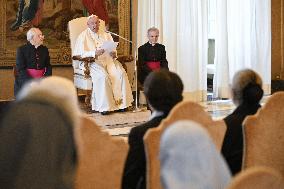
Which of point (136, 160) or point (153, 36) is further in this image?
point (153, 36)

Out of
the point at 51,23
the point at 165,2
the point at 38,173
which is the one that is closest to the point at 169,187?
the point at 38,173

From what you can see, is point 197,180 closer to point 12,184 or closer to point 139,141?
point 12,184

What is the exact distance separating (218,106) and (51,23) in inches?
137

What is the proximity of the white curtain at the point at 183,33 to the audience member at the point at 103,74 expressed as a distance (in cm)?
138

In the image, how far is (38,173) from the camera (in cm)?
182

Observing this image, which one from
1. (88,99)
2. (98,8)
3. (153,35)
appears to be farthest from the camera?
(98,8)

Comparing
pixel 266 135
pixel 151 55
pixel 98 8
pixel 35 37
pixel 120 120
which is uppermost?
pixel 98 8

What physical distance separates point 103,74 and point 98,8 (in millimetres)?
1878

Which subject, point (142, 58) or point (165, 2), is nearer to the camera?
point (142, 58)

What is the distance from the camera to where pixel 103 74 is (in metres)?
8.65

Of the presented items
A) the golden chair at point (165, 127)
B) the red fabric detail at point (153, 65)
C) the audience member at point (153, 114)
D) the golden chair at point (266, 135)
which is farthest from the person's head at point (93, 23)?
the golden chair at point (165, 127)

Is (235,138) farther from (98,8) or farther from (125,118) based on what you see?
(98,8)

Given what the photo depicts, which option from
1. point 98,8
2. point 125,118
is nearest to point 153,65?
point 125,118

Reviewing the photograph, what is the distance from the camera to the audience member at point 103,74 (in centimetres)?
863
